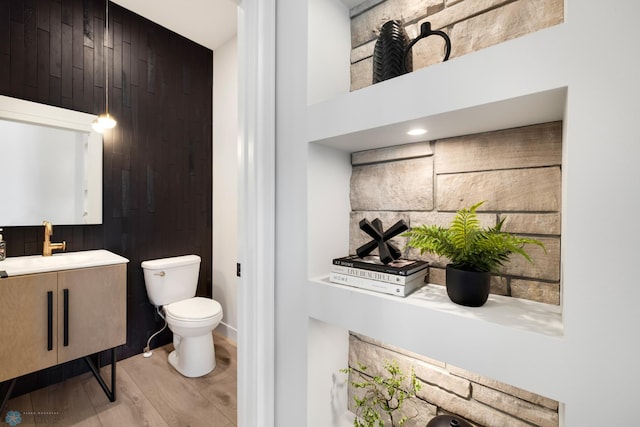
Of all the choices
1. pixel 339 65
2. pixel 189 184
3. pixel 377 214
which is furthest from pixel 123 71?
pixel 377 214

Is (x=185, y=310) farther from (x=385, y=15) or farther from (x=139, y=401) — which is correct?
(x=385, y=15)

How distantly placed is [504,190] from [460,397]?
677 millimetres

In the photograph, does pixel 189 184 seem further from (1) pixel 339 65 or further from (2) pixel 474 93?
(2) pixel 474 93

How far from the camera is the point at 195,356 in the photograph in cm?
202

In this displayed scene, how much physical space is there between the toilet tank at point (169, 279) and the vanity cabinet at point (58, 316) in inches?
16.9

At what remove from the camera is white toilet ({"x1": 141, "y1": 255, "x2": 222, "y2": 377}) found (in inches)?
77.4

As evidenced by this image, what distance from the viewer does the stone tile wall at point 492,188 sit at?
788mm

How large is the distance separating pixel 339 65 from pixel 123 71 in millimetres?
1985

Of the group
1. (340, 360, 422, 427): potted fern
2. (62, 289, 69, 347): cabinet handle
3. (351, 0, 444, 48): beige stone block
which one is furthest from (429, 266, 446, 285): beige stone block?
(62, 289, 69, 347): cabinet handle

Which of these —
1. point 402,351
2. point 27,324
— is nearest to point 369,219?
point 402,351

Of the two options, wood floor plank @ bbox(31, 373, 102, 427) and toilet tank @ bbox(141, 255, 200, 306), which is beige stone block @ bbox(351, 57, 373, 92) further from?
wood floor plank @ bbox(31, 373, 102, 427)

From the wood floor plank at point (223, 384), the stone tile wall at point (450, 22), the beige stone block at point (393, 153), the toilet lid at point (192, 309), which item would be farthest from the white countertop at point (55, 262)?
the stone tile wall at point (450, 22)

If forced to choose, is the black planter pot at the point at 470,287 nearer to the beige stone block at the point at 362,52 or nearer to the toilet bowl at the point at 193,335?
the beige stone block at the point at 362,52

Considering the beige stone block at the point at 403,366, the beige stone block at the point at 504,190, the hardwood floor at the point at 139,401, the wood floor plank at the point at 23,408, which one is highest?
the beige stone block at the point at 504,190
